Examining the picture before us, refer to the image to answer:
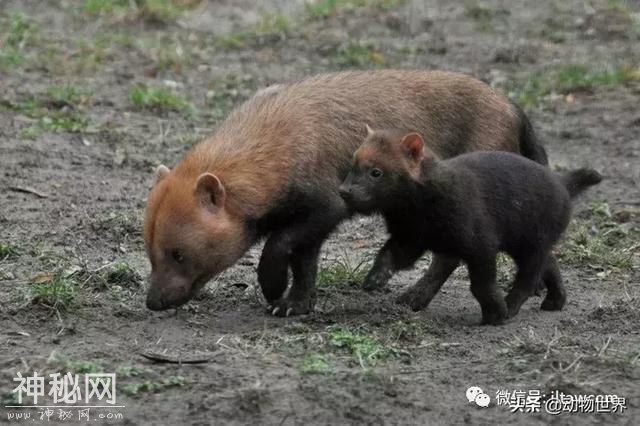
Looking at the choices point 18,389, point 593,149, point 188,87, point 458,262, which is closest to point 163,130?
point 188,87

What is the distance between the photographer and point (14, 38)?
16.3m

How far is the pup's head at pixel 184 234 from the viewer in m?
7.96

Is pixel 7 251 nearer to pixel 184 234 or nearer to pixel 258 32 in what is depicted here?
pixel 184 234

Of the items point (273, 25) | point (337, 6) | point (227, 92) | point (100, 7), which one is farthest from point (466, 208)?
point (100, 7)

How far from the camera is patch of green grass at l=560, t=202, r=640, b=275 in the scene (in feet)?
33.2

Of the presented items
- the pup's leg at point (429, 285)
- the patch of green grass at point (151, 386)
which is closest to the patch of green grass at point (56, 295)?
the patch of green grass at point (151, 386)

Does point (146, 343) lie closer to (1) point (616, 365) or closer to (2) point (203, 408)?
(2) point (203, 408)

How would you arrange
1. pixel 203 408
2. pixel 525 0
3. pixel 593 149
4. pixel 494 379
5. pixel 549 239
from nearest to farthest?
pixel 203 408
pixel 494 379
pixel 549 239
pixel 593 149
pixel 525 0

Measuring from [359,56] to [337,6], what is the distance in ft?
7.36

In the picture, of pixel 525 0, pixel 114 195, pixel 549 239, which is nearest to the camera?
pixel 549 239

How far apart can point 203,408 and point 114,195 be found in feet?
16.2

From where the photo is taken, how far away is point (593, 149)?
1334cm

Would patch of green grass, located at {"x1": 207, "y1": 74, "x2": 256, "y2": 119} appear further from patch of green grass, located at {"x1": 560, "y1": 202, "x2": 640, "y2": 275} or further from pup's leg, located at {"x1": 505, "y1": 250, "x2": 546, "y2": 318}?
pup's leg, located at {"x1": 505, "y1": 250, "x2": 546, "y2": 318}

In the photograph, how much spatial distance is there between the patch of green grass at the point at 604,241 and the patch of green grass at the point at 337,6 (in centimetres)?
727
